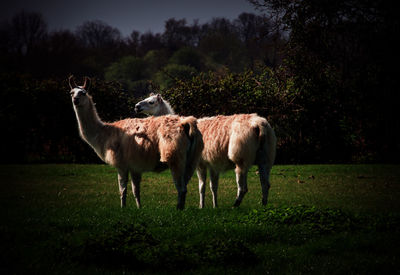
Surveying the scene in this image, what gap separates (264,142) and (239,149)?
55 cm

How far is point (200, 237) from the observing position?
5.60 metres

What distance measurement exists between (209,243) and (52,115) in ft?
46.4

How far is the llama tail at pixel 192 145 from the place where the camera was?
7.87m

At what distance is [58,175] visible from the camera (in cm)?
1351

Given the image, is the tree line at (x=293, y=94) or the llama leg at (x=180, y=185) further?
the tree line at (x=293, y=94)

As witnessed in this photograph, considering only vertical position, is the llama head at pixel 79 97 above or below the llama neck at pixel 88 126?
above

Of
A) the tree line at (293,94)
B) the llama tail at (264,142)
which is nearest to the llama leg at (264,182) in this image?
the llama tail at (264,142)

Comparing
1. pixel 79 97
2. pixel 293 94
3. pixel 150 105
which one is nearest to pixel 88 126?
pixel 79 97

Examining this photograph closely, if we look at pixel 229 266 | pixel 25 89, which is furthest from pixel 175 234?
pixel 25 89

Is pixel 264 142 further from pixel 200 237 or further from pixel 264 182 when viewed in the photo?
pixel 200 237

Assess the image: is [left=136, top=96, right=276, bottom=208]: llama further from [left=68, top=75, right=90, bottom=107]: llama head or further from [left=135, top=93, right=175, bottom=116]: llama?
[left=68, top=75, right=90, bottom=107]: llama head

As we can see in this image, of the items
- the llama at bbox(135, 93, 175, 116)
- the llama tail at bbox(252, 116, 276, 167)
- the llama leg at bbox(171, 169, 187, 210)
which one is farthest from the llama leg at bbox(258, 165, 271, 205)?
the llama at bbox(135, 93, 175, 116)

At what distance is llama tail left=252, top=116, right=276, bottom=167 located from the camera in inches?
331

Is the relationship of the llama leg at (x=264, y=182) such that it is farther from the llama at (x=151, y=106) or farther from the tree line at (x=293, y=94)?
the tree line at (x=293, y=94)
